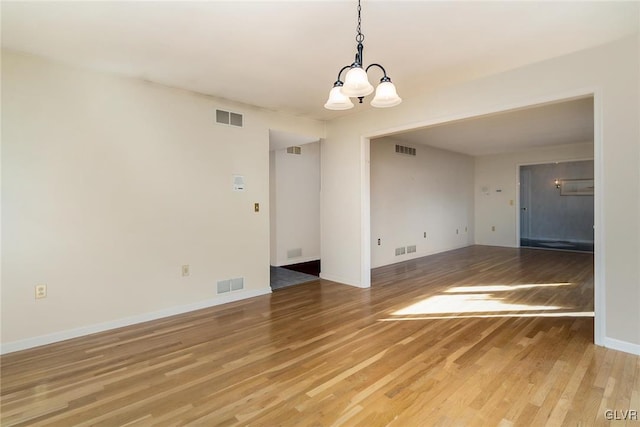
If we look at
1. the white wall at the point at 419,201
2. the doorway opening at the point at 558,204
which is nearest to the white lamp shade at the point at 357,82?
the white wall at the point at 419,201

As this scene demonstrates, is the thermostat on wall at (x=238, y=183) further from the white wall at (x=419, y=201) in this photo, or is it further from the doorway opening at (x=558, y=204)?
the doorway opening at (x=558, y=204)

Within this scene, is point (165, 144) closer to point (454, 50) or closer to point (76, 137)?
point (76, 137)

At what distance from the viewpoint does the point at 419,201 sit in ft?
24.1

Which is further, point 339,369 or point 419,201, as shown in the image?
point 419,201

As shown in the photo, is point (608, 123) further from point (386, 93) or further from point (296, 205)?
point (296, 205)

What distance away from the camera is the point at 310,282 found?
5.12 m

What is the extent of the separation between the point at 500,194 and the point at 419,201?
3.08 m

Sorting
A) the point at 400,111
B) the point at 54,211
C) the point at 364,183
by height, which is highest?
the point at 400,111

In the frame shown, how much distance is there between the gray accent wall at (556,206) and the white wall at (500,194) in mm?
1799

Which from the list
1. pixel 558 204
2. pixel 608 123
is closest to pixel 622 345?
pixel 608 123

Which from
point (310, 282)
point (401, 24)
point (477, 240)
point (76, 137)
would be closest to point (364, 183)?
point (310, 282)

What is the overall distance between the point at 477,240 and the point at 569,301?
18.2 ft

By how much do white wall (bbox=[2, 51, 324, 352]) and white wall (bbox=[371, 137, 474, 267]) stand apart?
9.65ft

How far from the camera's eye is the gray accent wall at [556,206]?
9.69m
